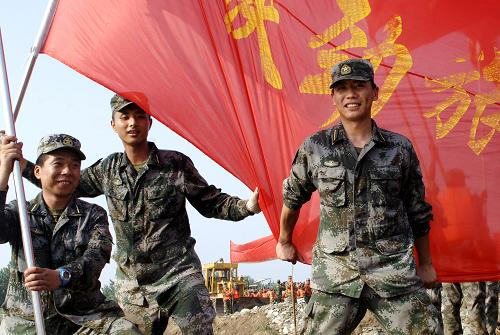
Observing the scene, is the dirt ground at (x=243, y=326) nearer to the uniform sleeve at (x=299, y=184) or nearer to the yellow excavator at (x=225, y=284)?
the yellow excavator at (x=225, y=284)

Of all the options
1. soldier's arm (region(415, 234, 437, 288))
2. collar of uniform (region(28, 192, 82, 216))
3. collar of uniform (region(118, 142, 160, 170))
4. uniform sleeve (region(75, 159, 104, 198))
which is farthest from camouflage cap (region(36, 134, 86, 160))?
soldier's arm (region(415, 234, 437, 288))

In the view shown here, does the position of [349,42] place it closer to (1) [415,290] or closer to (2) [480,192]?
(2) [480,192]

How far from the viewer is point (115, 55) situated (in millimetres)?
5629

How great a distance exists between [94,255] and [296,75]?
2009mm

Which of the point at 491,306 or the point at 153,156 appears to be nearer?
the point at 153,156

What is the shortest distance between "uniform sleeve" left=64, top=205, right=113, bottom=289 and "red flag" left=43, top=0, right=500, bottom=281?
0.92 metres

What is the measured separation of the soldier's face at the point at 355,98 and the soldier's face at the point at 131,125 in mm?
1560

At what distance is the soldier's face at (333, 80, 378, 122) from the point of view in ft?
14.6

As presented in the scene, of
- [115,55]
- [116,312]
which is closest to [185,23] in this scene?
[115,55]

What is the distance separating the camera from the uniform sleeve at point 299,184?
455cm

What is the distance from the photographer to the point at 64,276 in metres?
4.45

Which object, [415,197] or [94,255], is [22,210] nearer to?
[94,255]

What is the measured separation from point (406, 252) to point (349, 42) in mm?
1991

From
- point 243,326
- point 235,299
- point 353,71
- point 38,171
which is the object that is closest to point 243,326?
point 243,326
